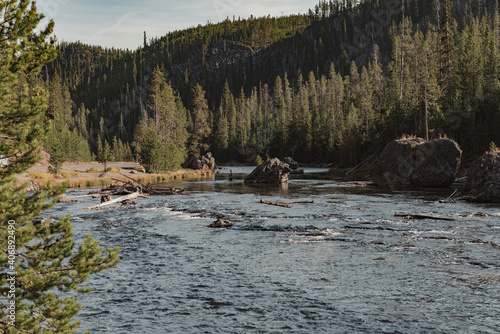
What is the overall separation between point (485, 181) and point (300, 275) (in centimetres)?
2655

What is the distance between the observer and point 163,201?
38.6 m

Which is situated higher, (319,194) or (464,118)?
(464,118)

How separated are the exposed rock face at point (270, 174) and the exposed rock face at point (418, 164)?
1269cm

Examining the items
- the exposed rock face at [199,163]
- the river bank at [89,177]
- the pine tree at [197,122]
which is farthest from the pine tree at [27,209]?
the pine tree at [197,122]

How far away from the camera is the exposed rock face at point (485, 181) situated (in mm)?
33562

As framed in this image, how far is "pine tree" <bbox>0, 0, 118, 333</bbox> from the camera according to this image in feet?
22.6

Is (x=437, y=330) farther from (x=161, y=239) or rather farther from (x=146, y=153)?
(x=146, y=153)

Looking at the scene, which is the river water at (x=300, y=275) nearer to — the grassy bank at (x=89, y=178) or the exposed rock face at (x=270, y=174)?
the grassy bank at (x=89, y=178)

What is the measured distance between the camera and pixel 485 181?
34.7 m

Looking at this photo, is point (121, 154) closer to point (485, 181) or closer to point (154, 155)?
point (154, 155)

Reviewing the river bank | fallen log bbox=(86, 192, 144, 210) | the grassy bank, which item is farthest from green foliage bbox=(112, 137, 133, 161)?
fallen log bbox=(86, 192, 144, 210)

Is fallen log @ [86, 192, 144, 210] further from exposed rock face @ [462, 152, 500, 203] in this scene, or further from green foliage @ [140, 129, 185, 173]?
green foliage @ [140, 129, 185, 173]

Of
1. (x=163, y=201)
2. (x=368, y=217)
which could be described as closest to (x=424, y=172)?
(x=368, y=217)

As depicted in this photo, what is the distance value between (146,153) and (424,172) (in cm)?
4571
